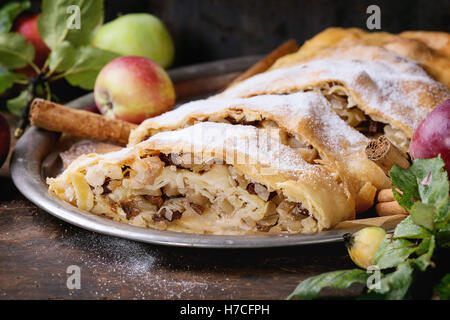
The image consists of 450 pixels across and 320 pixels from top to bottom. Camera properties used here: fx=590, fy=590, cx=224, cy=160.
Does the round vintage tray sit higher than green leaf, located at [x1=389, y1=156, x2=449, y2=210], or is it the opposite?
green leaf, located at [x1=389, y1=156, x2=449, y2=210]

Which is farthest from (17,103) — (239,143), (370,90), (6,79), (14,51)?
(370,90)

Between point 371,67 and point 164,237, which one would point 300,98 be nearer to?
point 371,67

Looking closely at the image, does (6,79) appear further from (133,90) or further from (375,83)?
(375,83)

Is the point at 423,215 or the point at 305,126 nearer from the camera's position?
the point at 423,215

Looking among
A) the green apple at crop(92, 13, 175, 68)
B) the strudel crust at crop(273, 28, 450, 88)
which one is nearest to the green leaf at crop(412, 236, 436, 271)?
the strudel crust at crop(273, 28, 450, 88)

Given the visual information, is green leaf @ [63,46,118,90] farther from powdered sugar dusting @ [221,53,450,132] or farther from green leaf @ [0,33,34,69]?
powdered sugar dusting @ [221,53,450,132]

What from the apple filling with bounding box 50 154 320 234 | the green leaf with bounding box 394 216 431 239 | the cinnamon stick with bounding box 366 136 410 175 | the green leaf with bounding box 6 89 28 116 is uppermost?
the cinnamon stick with bounding box 366 136 410 175

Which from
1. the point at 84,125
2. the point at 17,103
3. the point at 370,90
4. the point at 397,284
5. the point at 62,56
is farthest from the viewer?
the point at 17,103
